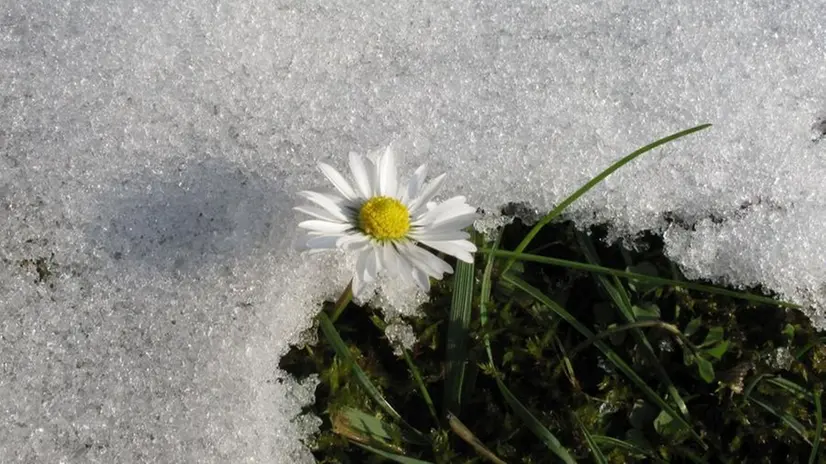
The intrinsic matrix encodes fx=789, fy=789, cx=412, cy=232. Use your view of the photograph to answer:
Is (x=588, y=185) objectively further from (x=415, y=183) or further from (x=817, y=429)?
(x=817, y=429)

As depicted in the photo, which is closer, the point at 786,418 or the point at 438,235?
the point at 438,235

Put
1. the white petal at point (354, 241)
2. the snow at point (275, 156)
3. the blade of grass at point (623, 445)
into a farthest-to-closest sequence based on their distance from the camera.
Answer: the blade of grass at point (623, 445), the snow at point (275, 156), the white petal at point (354, 241)

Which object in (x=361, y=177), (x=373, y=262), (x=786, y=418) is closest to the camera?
(x=373, y=262)

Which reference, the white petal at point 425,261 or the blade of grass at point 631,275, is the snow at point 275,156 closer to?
the blade of grass at point 631,275

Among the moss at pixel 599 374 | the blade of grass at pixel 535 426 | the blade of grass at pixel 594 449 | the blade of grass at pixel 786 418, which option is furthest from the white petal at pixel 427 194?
the blade of grass at pixel 786 418

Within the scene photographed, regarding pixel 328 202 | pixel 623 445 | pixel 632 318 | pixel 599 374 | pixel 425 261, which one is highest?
pixel 328 202

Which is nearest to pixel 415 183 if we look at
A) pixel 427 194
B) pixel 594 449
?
pixel 427 194
